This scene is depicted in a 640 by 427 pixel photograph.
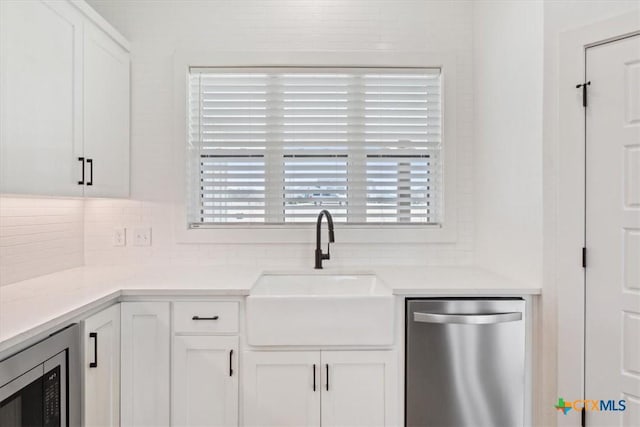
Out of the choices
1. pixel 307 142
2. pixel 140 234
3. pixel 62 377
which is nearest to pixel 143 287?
pixel 62 377

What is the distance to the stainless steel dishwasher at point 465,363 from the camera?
5.83ft

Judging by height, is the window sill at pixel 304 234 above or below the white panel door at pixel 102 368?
above

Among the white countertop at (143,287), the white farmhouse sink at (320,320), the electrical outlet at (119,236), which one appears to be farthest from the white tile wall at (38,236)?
the white farmhouse sink at (320,320)

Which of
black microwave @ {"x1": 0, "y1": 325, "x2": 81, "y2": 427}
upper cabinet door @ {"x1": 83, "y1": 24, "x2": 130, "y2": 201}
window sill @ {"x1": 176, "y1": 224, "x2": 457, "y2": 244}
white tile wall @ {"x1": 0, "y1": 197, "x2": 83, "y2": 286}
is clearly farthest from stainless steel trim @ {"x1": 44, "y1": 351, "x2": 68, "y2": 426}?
window sill @ {"x1": 176, "y1": 224, "x2": 457, "y2": 244}

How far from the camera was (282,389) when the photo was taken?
1.79m

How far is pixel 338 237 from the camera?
246cm

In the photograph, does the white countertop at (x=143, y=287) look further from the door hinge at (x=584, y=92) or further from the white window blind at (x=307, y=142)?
the door hinge at (x=584, y=92)

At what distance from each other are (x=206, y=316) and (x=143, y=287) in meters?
0.32

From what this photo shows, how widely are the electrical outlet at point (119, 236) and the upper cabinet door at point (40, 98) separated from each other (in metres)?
0.62

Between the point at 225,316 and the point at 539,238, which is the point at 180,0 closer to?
the point at 225,316

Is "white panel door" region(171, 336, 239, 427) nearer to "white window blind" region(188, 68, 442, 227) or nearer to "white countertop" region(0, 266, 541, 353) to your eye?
"white countertop" region(0, 266, 541, 353)

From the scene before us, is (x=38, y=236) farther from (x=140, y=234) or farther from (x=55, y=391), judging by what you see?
(x=55, y=391)

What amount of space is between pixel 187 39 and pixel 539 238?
2.26 m

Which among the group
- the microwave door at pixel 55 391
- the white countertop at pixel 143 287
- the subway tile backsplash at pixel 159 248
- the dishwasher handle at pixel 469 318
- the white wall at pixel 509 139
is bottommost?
the microwave door at pixel 55 391
